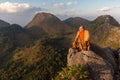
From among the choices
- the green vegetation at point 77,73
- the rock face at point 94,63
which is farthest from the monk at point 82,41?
the green vegetation at point 77,73

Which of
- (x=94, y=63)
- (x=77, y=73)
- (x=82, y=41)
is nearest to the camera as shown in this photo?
(x=77, y=73)

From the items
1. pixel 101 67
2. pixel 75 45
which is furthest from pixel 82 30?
pixel 101 67

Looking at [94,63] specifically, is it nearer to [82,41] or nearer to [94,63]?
[94,63]

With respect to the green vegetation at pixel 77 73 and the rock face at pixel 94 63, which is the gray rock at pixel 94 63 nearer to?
the rock face at pixel 94 63

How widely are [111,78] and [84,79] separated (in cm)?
405

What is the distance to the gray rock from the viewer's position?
1441 inches

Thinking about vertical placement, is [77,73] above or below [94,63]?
below

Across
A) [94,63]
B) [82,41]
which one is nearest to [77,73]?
[94,63]

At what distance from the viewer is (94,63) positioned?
3719 centimetres

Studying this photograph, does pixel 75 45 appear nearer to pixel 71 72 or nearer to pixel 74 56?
pixel 74 56

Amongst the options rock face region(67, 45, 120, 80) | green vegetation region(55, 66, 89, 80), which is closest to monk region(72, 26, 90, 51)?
rock face region(67, 45, 120, 80)

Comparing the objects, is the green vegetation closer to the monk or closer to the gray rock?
the gray rock

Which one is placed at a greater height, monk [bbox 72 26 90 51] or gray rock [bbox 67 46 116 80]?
monk [bbox 72 26 90 51]

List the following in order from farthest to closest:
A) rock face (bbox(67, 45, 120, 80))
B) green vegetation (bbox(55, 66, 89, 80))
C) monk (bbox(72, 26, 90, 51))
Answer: monk (bbox(72, 26, 90, 51)), rock face (bbox(67, 45, 120, 80)), green vegetation (bbox(55, 66, 89, 80))
